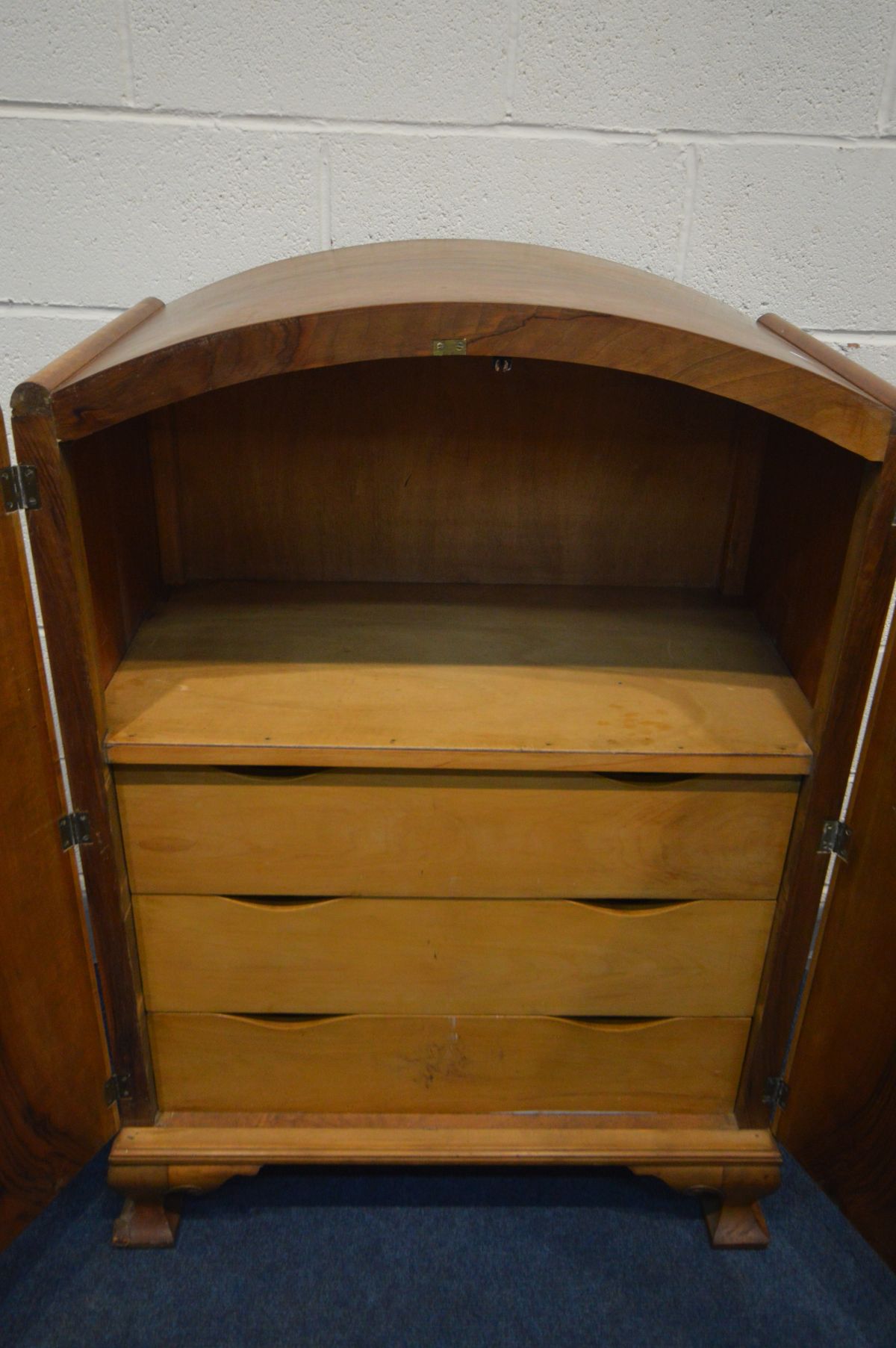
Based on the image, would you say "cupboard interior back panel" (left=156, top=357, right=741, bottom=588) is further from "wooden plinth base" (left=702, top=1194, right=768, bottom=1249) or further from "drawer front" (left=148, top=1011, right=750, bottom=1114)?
"wooden plinth base" (left=702, top=1194, right=768, bottom=1249)

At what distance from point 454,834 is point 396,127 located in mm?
794

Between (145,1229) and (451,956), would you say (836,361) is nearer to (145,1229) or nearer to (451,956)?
(451,956)

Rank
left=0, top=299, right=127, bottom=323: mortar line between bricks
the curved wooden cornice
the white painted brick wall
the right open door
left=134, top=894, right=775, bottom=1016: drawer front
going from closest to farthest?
the curved wooden cornice, the right open door, left=134, top=894, right=775, bottom=1016: drawer front, the white painted brick wall, left=0, top=299, right=127, bottom=323: mortar line between bricks

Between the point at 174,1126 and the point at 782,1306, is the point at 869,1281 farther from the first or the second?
the point at 174,1126

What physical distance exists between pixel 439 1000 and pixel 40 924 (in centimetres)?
40

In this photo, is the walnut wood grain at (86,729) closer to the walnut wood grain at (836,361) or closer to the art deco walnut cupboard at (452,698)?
the art deco walnut cupboard at (452,698)

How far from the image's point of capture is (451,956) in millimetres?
1010

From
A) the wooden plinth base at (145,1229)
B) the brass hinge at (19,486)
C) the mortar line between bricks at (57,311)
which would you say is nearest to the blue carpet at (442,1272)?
the wooden plinth base at (145,1229)

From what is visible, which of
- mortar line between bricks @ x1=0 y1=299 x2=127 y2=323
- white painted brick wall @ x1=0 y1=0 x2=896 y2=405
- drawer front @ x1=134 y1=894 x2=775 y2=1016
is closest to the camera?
drawer front @ x1=134 y1=894 x2=775 y2=1016

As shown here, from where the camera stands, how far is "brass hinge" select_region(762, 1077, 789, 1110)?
1046 millimetres

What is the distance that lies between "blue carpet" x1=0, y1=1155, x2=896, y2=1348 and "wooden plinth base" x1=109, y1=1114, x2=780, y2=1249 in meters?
0.10

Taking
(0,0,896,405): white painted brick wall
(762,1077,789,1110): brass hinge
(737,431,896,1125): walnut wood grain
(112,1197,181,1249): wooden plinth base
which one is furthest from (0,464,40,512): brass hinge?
(762,1077,789,1110): brass hinge

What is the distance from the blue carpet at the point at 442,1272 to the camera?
1041 mm

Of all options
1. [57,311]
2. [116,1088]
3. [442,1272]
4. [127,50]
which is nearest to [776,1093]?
[442,1272]
